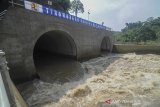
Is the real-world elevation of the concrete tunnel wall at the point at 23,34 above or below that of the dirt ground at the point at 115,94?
above

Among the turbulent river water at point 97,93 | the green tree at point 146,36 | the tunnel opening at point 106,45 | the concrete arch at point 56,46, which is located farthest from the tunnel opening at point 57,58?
the green tree at point 146,36

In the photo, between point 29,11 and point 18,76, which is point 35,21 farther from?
point 18,76

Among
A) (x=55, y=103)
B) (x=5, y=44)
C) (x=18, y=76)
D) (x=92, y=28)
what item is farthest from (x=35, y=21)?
(x=92, y=28)

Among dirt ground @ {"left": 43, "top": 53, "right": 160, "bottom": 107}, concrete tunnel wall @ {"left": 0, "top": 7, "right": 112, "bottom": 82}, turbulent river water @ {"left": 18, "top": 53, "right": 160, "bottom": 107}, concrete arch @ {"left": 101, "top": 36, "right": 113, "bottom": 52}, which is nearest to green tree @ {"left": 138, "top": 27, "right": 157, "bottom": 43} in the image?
concrete arch @ {"left": 101, "top": 36, "right": 113, "bottom": 52}

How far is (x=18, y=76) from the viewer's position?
27.5 feet

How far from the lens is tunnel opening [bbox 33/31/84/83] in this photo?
10406 millimetres

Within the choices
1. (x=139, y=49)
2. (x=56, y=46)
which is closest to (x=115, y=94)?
(x=56, y=46)

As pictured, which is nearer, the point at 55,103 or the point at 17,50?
the point at 55,103

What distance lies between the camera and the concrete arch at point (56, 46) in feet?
47.5

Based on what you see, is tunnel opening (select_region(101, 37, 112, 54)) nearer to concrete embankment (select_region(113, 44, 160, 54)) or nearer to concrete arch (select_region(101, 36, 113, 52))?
concrete arch (select_region(101, 36, 113, 52))

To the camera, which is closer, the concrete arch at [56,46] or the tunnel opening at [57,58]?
the tunnel opening at [57,58]

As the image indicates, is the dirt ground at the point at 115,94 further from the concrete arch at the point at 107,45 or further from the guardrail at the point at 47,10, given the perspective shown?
the concrete arch at the point at 107,45

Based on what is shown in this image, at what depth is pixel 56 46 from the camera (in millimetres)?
16562

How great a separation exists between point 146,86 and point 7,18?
26.3ft
